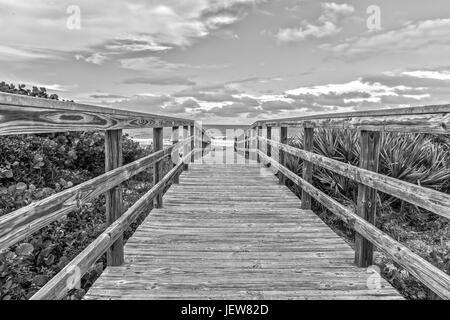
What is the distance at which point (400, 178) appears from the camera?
6.43 m

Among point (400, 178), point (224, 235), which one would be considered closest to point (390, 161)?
point (400, 178)

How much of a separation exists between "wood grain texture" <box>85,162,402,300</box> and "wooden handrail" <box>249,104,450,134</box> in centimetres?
130

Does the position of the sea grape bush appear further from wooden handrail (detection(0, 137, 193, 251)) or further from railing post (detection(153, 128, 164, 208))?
wooden handrail (detection(0, 137, 193, 251))

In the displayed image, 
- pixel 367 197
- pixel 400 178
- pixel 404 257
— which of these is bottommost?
pixel 404 257

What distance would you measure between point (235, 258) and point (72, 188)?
70.0 inches

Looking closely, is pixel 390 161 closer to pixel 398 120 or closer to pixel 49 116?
pixel 398 120

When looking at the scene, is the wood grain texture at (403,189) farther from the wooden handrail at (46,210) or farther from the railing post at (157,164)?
the railing post at (157,164)

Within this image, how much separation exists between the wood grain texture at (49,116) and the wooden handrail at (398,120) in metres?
2.23

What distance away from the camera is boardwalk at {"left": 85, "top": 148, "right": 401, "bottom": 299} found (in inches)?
115

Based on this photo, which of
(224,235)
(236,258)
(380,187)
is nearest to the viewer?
(380,187)

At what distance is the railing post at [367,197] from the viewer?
3332mm

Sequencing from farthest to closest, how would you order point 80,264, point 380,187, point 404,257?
1. point 380,187
2. point 404,257
3. point 80,264

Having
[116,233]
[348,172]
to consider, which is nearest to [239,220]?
[348,172]

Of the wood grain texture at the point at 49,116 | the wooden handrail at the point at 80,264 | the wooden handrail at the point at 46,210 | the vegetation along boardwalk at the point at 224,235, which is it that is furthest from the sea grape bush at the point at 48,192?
the wood grain texture at the point at 49,116
